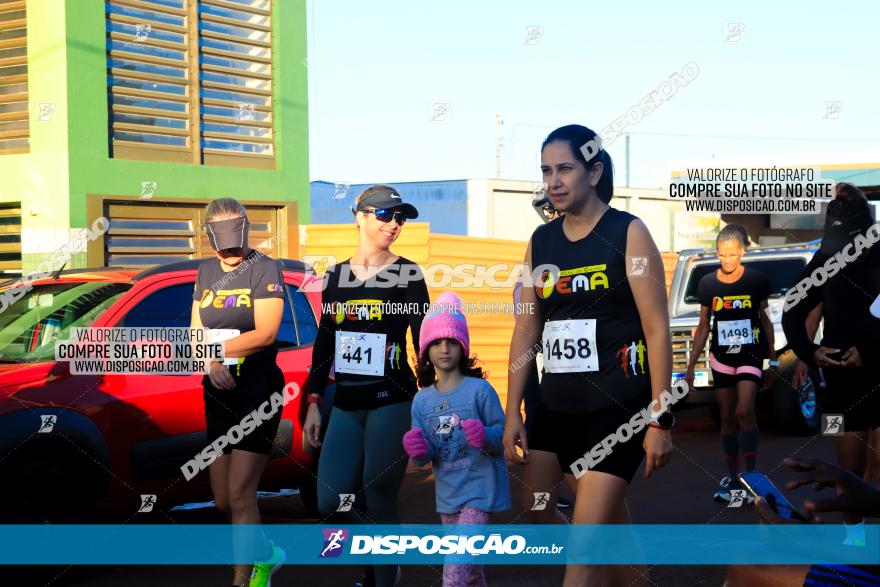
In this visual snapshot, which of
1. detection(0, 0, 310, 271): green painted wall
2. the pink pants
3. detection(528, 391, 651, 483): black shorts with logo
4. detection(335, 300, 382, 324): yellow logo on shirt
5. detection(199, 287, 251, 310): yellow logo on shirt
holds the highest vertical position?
detection(0, 0, 310, 271): green painted wall

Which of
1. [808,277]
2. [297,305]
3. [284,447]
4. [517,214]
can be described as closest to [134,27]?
[297,305]

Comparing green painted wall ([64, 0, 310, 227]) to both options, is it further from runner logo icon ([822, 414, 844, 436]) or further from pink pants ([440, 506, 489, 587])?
runner logo icon ([822, 414, 844, 436])

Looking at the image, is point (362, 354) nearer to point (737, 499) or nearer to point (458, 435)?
point (458, 435)

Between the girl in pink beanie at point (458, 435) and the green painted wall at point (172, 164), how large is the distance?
27.2 feet

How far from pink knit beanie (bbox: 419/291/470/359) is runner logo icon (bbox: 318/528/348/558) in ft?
4.08

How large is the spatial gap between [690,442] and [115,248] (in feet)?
23.5

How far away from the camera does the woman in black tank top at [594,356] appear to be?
406 centimetres

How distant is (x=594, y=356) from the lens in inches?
165

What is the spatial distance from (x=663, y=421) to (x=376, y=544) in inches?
78.2

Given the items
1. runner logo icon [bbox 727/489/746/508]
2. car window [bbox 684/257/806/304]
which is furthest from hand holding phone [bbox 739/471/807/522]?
car window [bbox 684/257/806/304]

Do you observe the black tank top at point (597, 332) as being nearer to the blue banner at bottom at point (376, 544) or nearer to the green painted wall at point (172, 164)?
the blue banner at bottom at point (376, 544)

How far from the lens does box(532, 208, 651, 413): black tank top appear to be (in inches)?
165

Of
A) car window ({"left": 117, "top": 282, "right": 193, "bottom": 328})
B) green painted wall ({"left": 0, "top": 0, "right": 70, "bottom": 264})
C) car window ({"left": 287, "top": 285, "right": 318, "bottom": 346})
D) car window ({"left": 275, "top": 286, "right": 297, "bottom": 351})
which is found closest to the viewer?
car window ({"left": 117, "top": 282, "right": 193, "bottom": 328})

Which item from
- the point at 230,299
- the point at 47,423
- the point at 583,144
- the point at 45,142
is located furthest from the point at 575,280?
the point at 45,142
